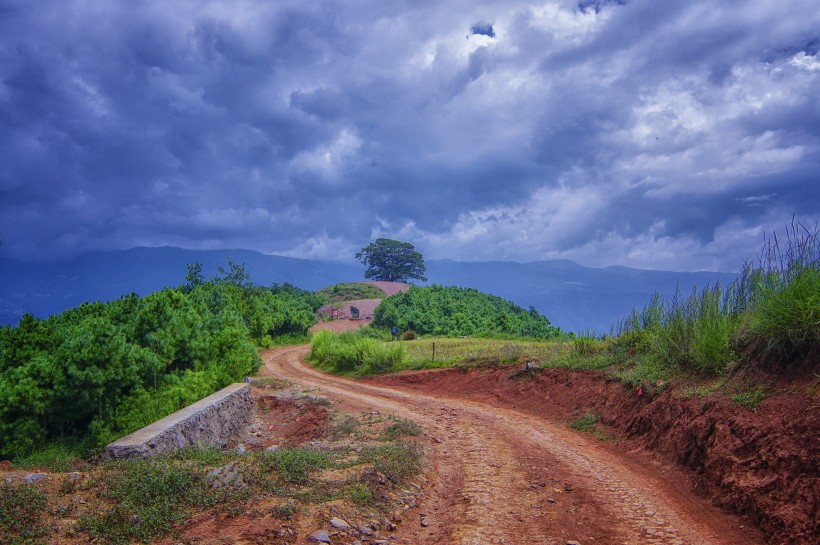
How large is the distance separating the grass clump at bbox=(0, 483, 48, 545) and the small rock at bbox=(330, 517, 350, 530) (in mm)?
2501

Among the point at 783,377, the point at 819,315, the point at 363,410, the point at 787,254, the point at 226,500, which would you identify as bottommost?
the point at 363,410

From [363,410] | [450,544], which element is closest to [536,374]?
[363,410]

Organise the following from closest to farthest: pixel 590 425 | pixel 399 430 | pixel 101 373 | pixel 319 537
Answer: pixel 319 537, pixel 399 430, pixel 101 373, pixel 590 425

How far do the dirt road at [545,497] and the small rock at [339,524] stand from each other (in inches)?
27.3

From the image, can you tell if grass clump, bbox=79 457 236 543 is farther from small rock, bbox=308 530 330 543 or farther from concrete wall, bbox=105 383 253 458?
small rock, bbox=308 530 330 543

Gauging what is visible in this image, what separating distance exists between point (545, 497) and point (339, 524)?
2.85 m

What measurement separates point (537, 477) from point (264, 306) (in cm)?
3698

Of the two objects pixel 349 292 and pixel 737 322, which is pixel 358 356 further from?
pixel 349 292

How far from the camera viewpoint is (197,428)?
9609 mm

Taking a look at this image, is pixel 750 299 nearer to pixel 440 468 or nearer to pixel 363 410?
pixel 440 468

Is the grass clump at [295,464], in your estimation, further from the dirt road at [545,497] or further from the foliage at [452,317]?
the foliage at [452,317]

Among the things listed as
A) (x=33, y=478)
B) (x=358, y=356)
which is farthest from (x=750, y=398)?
(x=358, y=356)

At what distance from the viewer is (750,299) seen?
31.7 feet

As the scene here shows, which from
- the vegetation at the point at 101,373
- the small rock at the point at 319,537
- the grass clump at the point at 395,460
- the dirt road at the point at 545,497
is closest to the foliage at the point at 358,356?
the vegetation at the point at 101,373
